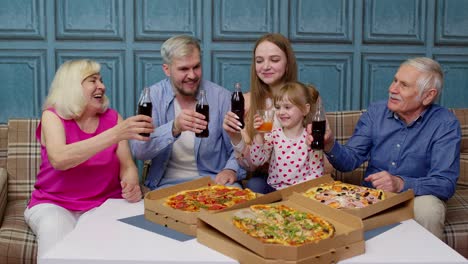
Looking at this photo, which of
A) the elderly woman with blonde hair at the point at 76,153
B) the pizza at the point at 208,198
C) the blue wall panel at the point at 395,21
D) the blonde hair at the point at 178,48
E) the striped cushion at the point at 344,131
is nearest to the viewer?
the pizza at the point at 208,198

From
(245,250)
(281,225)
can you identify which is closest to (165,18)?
(281,225)

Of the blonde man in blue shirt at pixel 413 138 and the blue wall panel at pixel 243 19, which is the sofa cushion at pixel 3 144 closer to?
the blue wall panel at pixel 243 19

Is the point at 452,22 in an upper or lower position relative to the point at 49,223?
upper

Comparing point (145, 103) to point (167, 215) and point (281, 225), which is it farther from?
point (281, 225)

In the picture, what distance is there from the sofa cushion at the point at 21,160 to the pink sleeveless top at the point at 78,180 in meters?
0.53

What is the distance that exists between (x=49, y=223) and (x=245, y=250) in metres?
1.15

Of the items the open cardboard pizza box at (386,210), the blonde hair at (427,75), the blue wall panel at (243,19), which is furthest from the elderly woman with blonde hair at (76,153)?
the blonde hair at (427,75)

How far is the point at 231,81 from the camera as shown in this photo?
13.2 ft

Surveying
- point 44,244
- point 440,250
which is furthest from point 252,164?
point 440,250

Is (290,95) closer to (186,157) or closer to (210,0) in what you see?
(186,157)

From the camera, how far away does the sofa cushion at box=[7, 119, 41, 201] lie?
3438 mm

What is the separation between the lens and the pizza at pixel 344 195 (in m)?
Result: 2.20

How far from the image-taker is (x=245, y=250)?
5.92 feet

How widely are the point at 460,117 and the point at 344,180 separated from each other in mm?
821
